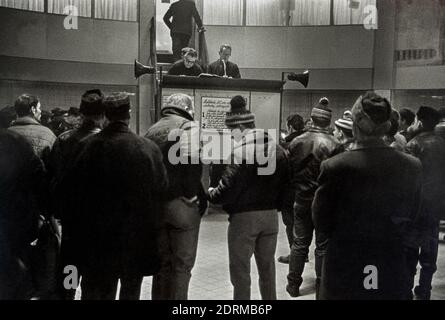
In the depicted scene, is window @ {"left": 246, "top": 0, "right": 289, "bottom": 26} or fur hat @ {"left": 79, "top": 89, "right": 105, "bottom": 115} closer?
fur hat @ {"left": 79, "top": 89, "right": 105, "bottom": 115}

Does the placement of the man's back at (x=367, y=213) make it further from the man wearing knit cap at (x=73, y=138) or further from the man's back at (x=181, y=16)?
the man's back at (x=181, y=16)

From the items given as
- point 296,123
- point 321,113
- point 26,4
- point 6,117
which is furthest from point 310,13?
point 6,117

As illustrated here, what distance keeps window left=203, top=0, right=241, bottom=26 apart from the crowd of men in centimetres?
1307

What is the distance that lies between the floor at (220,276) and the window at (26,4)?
10.7 m

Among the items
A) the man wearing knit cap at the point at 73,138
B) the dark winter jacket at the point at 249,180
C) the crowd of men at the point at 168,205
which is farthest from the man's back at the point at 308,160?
the man wearing knit cap at the point at 73,138

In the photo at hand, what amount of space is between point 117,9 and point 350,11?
7926 mm

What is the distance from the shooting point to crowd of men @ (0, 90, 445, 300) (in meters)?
3.75

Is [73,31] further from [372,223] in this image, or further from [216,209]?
[372,223]

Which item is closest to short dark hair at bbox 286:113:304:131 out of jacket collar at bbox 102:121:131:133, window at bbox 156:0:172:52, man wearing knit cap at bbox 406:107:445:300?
man wearing knit cap at bbox 406:107:445:300

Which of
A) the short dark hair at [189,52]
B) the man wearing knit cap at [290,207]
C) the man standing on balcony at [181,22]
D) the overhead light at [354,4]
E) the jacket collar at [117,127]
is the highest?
the overhead light at [354,4]

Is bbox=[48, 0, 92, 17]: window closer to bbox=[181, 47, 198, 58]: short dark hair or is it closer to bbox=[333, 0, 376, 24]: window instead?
bbox=[181, 47, 198, 58]: short dark hair

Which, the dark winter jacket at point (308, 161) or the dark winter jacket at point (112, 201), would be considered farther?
the dark winter jacket at point (308, 161)

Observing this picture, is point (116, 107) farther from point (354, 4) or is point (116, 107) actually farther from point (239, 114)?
point (354, 4)

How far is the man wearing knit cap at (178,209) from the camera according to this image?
4840 mm
